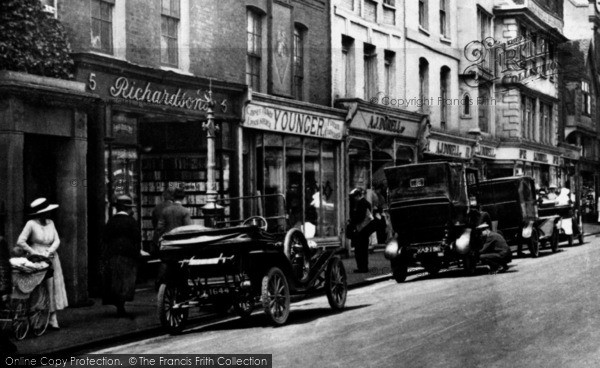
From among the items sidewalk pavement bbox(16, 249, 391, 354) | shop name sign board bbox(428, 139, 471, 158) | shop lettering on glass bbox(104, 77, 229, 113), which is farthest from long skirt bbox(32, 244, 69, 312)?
shop name sign board bbox(428, 139, 471, 158)

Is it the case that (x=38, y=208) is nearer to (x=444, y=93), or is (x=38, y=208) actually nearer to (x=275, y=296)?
(x=275, y=296)

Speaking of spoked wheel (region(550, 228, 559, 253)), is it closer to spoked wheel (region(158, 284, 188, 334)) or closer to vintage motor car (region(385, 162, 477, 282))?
vintage motor car (region(385, 162, 477, 282))

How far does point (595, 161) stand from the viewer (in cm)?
6316

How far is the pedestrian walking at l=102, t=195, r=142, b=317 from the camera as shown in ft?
48.5

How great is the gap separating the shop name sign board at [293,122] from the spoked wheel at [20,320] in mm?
11368

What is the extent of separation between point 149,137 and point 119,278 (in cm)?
681

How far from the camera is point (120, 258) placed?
48.9 feet

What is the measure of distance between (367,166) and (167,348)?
20.2 metres

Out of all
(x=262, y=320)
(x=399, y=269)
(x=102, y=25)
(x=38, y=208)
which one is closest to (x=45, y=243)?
(x=38, y=208)

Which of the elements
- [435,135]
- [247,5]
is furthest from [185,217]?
[435,135]

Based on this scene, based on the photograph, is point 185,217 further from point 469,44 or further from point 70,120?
point 469,44

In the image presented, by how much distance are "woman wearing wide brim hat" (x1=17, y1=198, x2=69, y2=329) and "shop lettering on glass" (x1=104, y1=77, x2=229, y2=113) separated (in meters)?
5.09

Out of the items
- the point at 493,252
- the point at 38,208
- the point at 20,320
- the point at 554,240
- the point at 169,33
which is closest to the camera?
the point at 20,320

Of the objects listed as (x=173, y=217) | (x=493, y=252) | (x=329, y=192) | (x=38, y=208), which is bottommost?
(x=493, y=252)
